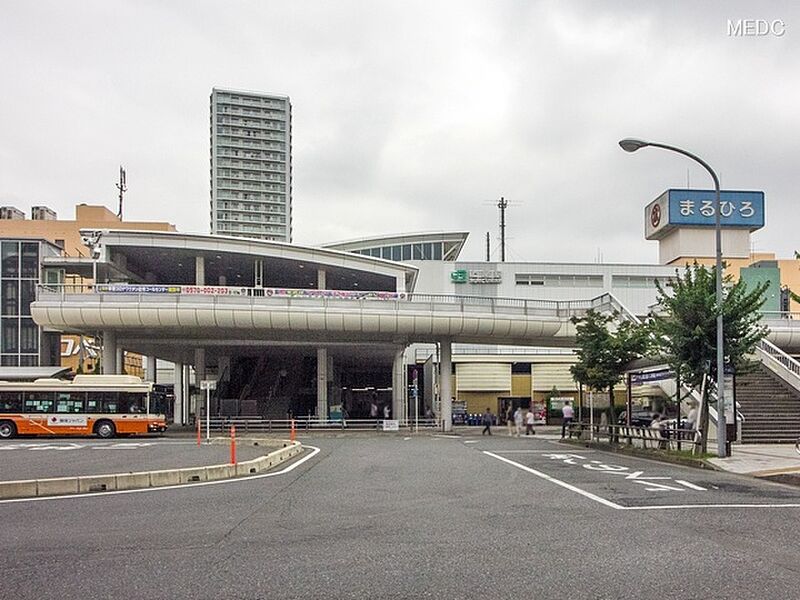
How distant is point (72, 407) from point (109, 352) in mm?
9173

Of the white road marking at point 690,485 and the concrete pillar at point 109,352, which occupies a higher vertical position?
the concrete pillar at point 109,352

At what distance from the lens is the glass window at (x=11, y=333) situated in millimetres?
61906

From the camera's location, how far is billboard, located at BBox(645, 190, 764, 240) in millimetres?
73125

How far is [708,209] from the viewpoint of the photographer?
73312 mm

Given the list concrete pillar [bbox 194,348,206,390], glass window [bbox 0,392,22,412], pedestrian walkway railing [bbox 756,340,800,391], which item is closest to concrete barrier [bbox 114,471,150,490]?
glass window [bbox 0,392,22,412]

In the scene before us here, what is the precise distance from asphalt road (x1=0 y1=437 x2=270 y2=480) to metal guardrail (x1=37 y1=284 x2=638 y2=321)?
12588mm

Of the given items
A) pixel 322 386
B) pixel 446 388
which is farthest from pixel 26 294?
pixel 446 388

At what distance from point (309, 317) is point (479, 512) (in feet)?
106

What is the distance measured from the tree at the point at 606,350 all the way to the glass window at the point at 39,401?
78.6 ft

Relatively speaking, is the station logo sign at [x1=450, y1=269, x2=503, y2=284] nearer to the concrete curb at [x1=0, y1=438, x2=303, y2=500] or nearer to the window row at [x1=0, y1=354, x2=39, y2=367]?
the window row at [x1=0, y1=354, x2=39, y2=367]

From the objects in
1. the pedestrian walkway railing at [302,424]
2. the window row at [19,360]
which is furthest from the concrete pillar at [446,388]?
the window row at [19,360]

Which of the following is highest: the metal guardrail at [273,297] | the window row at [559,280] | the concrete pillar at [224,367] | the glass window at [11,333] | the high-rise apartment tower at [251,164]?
the high-rise apartment tower at [251,164]

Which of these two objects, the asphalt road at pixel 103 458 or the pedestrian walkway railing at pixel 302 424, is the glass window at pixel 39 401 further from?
the pedestrian walkway railing at pixel 302 424

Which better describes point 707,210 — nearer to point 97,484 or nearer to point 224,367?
point 224,367
